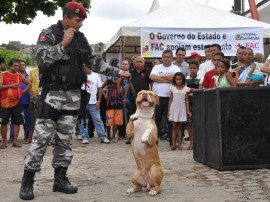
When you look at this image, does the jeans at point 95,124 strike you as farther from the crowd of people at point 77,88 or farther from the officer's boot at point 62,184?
the officer's boot at point 62,184

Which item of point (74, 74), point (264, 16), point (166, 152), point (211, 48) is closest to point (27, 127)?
point (166, 152)

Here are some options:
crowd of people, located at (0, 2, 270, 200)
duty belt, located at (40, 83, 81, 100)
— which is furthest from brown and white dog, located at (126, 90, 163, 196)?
duty belt, located at (40, 83, 81, 100)

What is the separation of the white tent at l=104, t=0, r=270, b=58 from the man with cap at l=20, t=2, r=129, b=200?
6.42 m

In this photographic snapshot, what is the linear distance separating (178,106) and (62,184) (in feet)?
13.4

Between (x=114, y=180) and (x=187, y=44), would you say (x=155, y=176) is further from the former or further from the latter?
A: (x=187, y=44)

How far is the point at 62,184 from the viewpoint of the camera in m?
5.12

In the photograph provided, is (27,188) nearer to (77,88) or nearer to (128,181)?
(77,88)

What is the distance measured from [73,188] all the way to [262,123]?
2831 millimetres

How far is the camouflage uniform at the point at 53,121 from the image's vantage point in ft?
15.9

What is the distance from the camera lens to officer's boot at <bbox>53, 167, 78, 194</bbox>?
5080 millimetres

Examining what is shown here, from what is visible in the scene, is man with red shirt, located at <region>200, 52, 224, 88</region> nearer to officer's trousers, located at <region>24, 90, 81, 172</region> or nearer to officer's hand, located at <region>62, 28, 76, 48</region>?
officer's trousers, located at <region>24, 90, 81, 172</region>

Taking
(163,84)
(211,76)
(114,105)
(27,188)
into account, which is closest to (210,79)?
(211,76)

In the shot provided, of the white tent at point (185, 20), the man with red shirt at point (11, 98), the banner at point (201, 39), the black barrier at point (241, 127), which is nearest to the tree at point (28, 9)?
the white tent at point (185, 20)

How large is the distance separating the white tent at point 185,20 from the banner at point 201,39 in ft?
0.84
